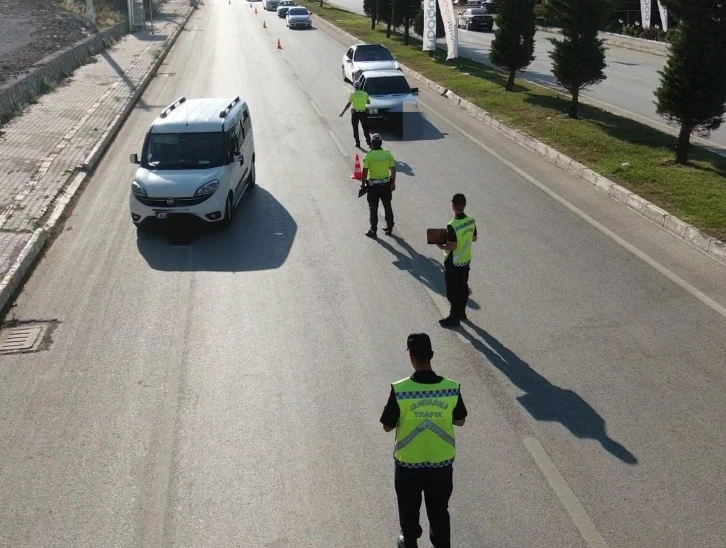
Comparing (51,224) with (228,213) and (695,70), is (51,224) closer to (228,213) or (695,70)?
(228,213)

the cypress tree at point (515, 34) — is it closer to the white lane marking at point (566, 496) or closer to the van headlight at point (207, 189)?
the van headlight at point (207, 189)

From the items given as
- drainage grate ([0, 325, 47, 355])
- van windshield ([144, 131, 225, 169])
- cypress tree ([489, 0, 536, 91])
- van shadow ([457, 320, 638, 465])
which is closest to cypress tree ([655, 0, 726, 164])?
van windshield ([144, 131, 225, 169])

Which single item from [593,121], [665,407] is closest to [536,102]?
[593,121]

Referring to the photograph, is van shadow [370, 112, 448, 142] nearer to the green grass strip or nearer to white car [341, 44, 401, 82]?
the green grass strip

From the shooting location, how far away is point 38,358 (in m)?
9.55

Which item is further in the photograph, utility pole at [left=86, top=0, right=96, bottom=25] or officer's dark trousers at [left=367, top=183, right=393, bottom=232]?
utility pole at [left=86, top=0, right=96, bottom=25]

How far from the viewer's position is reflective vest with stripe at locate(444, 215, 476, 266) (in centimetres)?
980

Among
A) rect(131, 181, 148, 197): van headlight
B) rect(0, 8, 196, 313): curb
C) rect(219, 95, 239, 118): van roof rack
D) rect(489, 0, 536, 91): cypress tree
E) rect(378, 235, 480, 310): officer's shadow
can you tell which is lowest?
rect(0, 8, 196, 313): curb

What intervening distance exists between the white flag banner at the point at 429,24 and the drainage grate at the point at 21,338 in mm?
26467

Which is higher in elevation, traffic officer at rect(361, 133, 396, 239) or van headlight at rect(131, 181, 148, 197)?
traffic officer at rect(361, 133, 396, 239)

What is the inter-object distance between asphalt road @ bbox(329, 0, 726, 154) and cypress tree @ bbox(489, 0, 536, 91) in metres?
1.20

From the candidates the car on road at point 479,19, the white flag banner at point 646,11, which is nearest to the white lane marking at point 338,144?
the white flag banner at point 646,11

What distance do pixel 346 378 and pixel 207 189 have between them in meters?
5.82

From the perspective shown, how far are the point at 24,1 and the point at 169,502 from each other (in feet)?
171
